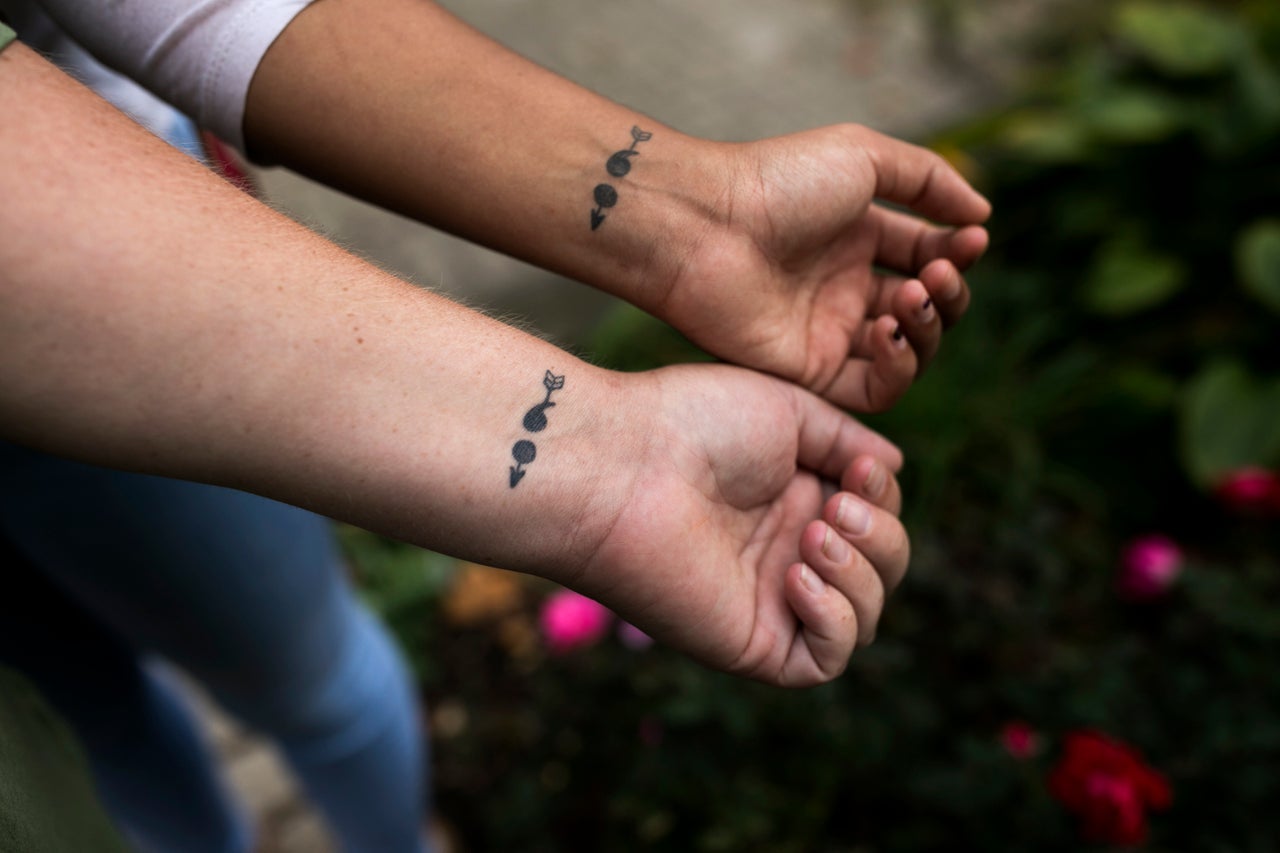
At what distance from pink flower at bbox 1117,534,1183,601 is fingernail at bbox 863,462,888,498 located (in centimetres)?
100

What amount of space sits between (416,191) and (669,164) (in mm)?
368

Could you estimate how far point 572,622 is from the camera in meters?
1.94

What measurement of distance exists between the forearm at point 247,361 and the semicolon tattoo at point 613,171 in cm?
31

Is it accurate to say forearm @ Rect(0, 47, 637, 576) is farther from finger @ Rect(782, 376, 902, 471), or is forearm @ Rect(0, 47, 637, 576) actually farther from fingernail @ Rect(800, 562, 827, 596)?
finger @ Rect(782, 376, 902, 471)

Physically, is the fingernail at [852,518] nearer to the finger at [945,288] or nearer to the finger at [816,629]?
the finger at [816,629]

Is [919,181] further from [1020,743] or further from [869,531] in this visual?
[1020,743]

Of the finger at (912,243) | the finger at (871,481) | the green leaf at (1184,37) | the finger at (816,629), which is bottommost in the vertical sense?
the finger at (816,629)

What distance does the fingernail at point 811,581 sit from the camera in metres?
1.16

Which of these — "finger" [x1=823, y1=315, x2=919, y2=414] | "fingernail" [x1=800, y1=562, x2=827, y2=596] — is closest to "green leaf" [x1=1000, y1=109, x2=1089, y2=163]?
"finger" [x1=823, y1=315, x2=919, y2=414]

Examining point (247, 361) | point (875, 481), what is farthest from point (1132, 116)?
point (247, 361)

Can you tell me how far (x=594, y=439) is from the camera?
3.64ft

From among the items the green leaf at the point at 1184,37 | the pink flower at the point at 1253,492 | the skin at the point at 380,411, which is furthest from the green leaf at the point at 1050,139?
the skin at the point at 380,411

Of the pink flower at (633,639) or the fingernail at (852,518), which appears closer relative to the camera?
the fingernail at (852,518)

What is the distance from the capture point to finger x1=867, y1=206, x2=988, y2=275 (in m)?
1.35
